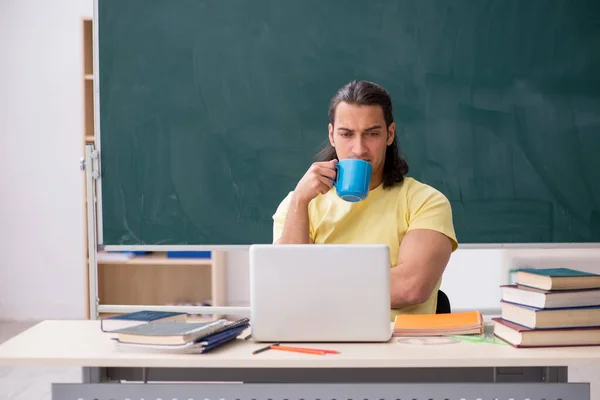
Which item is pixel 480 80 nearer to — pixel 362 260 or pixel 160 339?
pixel 362 260

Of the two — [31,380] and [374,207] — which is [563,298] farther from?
[31,380]

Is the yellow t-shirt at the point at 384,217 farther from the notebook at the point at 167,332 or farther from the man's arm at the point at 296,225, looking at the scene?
the notebook at the point at 167,332

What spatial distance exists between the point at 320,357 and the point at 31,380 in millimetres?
2712

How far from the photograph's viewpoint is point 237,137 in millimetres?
2928

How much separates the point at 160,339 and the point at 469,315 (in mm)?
678

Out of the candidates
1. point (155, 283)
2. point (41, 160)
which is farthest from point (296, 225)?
point (41, 160)

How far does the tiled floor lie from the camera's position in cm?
322

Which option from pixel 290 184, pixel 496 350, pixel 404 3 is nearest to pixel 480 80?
pixel 404 3

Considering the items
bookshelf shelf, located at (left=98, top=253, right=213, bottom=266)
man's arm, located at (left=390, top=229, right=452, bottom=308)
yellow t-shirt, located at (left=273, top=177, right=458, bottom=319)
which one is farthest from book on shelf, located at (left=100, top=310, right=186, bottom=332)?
bookshelf shelf, located at (left=98, top=253, right=213, bottom=266)

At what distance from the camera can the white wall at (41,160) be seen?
5145 mm

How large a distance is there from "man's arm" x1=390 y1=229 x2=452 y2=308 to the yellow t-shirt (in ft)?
0.13

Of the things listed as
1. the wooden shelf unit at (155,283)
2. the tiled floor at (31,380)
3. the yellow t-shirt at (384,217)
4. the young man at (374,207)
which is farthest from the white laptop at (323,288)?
the wooden shelf unit at (155,283)

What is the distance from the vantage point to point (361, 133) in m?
2.03

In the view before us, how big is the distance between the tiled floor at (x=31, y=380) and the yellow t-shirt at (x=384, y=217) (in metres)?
1.75
